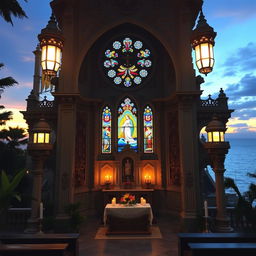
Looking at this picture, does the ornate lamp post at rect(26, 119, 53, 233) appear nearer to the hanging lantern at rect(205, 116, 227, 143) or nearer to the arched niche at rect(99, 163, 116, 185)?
the arched niche at rect(99, 163, 116, 185)

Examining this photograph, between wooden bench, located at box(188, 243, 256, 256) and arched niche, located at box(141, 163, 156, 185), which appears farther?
arched niche, located at box(141, 163, 156, 185)

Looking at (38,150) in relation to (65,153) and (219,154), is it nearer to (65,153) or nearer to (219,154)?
(65,153)

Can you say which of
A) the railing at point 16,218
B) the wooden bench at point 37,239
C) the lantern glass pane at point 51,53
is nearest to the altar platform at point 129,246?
the wooden bench at point 37,239

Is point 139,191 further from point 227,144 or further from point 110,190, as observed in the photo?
point 227,144

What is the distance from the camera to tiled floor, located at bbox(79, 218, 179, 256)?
785 cm

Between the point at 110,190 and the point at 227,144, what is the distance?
21.5 feet

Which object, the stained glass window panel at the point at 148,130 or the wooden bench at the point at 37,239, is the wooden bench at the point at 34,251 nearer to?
the wooden bench at the point at 37,239

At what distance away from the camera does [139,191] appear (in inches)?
504

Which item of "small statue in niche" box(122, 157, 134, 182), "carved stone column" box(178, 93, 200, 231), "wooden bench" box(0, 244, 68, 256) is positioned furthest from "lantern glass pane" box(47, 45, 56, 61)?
"small statue in niche" box(122, 157, 134, 182)

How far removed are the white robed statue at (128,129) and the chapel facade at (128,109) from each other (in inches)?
2.3

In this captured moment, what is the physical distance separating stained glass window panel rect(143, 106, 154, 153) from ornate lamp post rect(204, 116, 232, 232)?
16.7 ft

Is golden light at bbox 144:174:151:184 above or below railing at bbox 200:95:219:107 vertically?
below

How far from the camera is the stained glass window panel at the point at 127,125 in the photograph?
14.4m

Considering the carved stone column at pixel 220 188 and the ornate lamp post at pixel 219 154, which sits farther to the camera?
the carved stone column at pixel 220 188
